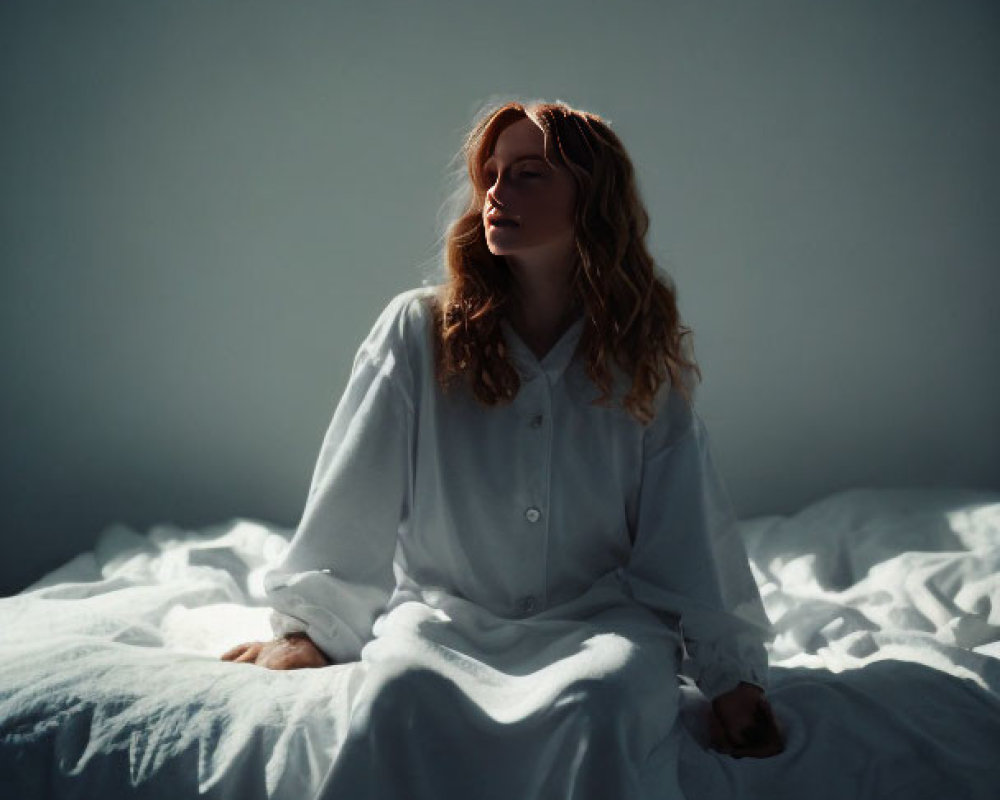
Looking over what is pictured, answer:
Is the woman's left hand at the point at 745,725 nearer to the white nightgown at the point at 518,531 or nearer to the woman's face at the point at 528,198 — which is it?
the white nightgown at the point at 518,531

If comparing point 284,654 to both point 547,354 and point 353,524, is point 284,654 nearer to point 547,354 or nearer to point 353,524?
point 353,524

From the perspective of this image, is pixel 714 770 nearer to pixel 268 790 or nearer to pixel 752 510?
pixel 268 790

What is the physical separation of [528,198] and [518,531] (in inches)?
16.4

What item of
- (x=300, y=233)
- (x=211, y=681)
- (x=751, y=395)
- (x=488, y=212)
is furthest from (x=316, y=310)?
(x=211, y=681)

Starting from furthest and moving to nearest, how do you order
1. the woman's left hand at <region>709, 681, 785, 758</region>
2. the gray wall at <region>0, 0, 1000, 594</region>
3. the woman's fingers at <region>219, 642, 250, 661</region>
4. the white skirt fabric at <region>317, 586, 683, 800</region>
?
the gray wall at <region>0, 0, 1000, 594</region> → the woman's fingers at <region>219, 642, 250, 661</region> → the woman's left hand at <region>709, 681, 785, 758</region> → the white skirt fabric at <region>317, 586, 683, 800</region>

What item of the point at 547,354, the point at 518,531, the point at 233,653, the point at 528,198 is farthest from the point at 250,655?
the point at 528,198

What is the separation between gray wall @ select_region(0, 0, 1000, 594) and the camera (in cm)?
259

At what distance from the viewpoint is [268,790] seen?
1.11 m

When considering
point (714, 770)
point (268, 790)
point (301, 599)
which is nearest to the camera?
point (268, 790)

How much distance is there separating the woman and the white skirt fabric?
0.09 metres

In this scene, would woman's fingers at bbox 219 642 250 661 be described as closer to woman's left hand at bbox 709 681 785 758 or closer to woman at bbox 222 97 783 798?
woman at bbox 222 97 783 798

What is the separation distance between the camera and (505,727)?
1.12 metres

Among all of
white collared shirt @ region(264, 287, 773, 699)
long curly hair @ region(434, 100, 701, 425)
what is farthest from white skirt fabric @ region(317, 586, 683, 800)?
long curly hair @ region(434, 100, 701, 425)

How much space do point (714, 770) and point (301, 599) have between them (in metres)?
0.51
